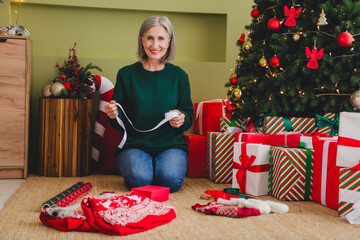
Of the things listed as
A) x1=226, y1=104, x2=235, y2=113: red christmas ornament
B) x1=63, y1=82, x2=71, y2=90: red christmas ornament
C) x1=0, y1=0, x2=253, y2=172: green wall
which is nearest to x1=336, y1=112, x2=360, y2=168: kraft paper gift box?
x1=226, y1=104, x2=235, y2=113: red christmas ornament

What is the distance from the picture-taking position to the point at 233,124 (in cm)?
289

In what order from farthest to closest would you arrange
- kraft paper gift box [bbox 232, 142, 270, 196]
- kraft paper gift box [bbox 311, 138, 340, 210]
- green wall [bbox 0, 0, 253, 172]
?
green wall [bbox 0, 0, 253, 172] → kraft paper gift box [bbox 232, 142, 270, 196] → kraft paper gift box [bbox 311, 138, 340, 210]

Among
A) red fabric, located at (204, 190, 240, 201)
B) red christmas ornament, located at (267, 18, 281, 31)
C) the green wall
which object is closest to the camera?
red fabric, located at (204, 190, 240, 201)

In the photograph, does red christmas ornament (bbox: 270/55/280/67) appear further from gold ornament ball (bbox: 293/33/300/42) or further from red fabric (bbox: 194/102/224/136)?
red fabric (bbox: 194/102/224/136)

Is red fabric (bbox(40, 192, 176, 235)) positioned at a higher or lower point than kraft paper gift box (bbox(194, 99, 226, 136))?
lower

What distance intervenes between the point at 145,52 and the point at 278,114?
3.23 ft

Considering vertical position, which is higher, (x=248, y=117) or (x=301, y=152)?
(x=248, y=117)

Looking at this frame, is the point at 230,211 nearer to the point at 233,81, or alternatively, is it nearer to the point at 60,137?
the point at 233,81

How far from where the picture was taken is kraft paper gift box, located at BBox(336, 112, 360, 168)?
1848 millimetres

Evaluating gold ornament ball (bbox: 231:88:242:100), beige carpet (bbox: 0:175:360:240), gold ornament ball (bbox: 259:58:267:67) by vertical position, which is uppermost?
gold ornament ball (bbox: 259:58:267:67)

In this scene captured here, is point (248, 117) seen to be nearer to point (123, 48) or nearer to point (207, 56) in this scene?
point (207, 56)

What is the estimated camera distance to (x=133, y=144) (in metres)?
2.50

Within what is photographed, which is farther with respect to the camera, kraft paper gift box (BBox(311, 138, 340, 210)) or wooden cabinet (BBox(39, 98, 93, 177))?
wooden cabinet (BBox(39, 98, 93, 177))

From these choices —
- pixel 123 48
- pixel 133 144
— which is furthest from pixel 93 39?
pixel 133 144
